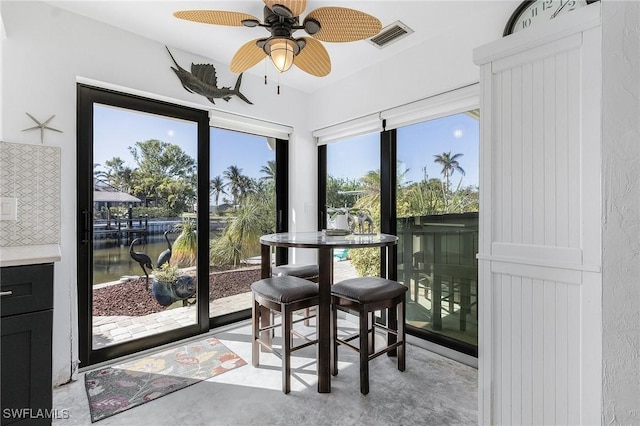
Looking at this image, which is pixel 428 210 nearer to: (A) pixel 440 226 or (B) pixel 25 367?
(A) pixel 440 226

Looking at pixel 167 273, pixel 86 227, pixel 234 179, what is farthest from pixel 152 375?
pixel 234 179

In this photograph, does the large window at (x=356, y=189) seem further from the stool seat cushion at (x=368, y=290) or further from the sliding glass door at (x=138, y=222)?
the sliding glass door at (x=138, y=222)

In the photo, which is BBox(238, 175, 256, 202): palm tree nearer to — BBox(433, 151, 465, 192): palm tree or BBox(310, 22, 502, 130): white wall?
BBox(310, 22, 502, 130): white wall

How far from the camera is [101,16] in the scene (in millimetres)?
2195

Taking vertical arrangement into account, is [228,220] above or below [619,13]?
below

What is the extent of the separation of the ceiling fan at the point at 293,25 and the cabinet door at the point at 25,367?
1643 mm

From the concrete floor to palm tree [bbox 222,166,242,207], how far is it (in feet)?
5.32

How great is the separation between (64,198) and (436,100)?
112 inches

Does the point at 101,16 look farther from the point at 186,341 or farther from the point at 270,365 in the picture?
the point at 270,365

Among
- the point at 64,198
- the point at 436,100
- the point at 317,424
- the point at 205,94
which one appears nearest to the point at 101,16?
the point at 205,94

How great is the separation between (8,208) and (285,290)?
1818 millimetres

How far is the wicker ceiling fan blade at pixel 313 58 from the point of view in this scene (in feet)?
6.21

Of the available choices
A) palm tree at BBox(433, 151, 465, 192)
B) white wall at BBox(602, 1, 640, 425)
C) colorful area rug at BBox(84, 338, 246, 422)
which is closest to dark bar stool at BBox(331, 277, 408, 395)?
colorful area rug at BBox(84, 338, 246, 422)

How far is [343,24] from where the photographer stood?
1675 mm
